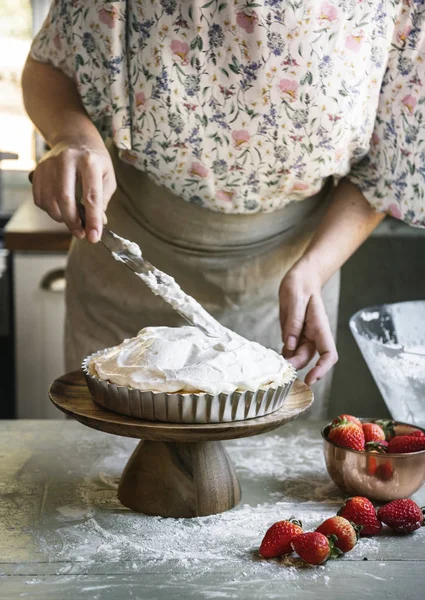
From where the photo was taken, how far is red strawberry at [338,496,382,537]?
1060 mm

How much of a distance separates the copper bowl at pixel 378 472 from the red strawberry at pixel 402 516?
0.23 feet

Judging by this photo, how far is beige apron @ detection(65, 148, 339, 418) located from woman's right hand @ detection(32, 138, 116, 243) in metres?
0.36

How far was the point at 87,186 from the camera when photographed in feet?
3.86

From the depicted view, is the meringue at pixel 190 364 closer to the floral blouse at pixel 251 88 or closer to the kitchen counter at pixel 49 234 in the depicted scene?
the floral blouse at pixel 251 88

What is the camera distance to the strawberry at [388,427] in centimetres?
123

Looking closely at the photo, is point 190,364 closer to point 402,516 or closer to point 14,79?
point 402,516

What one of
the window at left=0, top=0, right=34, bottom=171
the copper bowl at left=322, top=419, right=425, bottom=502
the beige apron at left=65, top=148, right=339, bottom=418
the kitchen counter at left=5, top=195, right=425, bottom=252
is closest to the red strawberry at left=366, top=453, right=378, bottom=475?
the copper bowl at left=322, top=419, right=425, bottom=502

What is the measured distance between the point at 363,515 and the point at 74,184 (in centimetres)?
59

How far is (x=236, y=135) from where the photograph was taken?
1436 millimetres

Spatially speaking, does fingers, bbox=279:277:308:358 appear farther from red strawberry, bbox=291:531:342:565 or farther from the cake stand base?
red strawberry, bbox=291:531:342:565

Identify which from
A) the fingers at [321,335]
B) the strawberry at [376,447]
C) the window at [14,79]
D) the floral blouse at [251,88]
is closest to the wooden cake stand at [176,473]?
the strawberry at [376,447]

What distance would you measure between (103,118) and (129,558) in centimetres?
83

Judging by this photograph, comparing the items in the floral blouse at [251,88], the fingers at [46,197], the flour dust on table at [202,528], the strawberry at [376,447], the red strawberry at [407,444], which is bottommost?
the flour dust on table at [202,528]

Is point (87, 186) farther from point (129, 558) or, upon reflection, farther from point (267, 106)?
point (129, 558)
